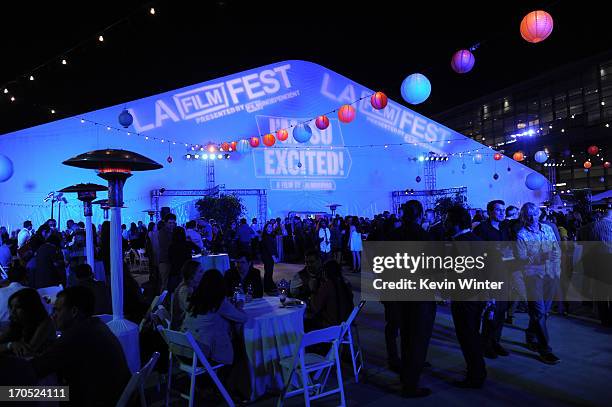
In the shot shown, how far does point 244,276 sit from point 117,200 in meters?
1.76

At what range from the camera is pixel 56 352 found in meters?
2.17

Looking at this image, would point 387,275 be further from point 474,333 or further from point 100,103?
point 100,103

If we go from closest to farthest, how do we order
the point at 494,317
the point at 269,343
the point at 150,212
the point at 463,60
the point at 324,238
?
1. the point at 269,343
2. the point at 494,317
3. the point at 463,60
4. the point at 324,238
5. the point at 150,212

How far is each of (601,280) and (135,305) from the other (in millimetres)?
5899

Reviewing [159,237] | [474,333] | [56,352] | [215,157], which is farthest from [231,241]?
[56,352]

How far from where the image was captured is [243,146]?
1495 cm

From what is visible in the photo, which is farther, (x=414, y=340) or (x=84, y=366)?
(x=414, y=340)

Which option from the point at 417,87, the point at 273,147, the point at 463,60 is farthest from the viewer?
the point at 273,147

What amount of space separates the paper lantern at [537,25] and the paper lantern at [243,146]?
1054 centimetres

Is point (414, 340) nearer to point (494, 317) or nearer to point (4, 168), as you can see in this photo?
point (494, 317)

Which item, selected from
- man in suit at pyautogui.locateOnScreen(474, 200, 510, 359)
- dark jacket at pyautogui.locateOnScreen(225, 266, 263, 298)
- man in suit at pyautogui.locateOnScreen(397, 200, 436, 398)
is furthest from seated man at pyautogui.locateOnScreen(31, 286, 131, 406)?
man in suit at pyautogui.locateOnScreen(474, 200, 510, 359)

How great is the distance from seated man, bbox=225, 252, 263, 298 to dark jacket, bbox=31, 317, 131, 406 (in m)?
2.27

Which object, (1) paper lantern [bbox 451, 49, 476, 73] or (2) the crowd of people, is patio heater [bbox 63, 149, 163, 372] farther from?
(1) paper lantern [bbox 451, 49, 476, 73]

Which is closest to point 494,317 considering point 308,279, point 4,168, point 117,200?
point 308,279
